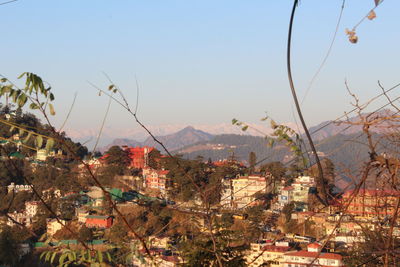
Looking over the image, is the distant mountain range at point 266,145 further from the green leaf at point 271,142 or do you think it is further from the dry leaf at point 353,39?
the dry leaf at point 353,39

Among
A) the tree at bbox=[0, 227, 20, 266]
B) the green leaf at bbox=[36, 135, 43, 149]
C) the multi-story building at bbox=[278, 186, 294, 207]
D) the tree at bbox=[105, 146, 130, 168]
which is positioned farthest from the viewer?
the tree at bbox=[105, 146, 130, 168]

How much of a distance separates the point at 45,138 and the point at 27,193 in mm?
17493

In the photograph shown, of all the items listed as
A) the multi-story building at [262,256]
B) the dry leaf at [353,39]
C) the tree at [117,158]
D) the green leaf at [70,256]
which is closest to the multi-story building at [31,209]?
the tree at [117,158]

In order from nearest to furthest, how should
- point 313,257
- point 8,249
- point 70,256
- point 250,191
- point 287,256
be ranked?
point 70,256
point 313,257
point 250,191
point 287,256
point 8,249

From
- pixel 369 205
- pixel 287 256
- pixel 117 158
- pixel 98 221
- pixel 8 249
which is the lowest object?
pixel 8 249

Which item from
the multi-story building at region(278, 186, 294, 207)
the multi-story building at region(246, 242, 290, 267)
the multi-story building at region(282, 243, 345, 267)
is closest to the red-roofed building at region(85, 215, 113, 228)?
the multi-story building at region(278, 186, 294, 207)

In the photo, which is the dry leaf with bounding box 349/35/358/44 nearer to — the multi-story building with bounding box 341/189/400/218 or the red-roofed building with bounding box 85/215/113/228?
the multi-story building with bounding box 341/189/400/218

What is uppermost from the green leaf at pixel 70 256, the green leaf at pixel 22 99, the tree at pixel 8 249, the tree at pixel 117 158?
the tree at pixel 117 158

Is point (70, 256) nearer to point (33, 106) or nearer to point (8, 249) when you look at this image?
point (33, 106)

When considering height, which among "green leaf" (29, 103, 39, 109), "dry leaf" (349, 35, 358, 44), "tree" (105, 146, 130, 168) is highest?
"tree" (105, 146, 130, 168)

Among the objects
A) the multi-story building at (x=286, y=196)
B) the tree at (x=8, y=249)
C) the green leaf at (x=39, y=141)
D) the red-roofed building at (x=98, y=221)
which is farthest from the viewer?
the multi-story building at (x=286, y=196)

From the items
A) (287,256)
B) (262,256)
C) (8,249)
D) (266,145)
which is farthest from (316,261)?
(8,249)

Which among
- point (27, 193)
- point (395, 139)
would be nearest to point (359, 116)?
point (395, 139)

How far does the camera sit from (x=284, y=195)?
14695 mm
